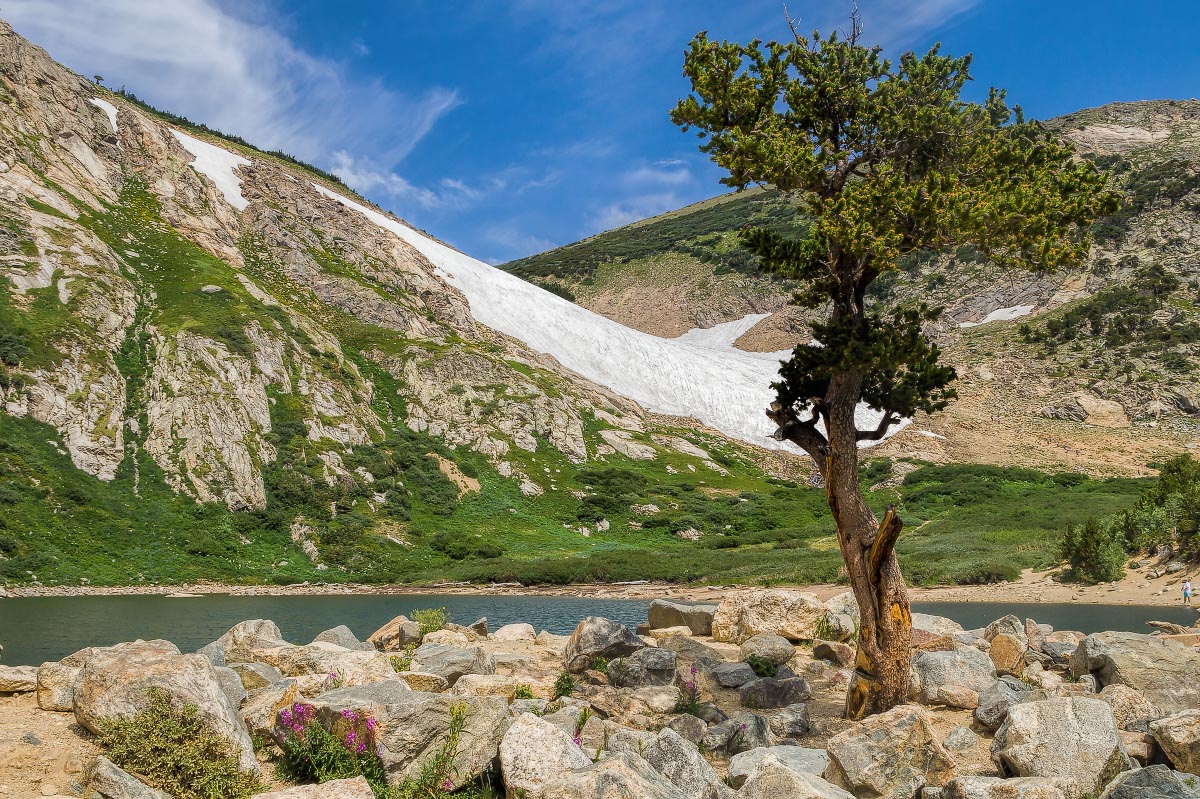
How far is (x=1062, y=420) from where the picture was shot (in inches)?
3752

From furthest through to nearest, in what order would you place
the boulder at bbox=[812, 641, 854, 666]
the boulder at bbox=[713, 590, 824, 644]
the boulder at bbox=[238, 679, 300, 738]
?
the boulder at bbox=[713, 590, 824, 644] → the boulder at bbox=[812, 641, 854, 666] → the boulder at bbox=[238, 679, 300, 738]

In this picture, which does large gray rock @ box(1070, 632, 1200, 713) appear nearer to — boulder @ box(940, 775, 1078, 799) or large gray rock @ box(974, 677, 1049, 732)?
large gray rock @ box(974, 677, 1049, 732)

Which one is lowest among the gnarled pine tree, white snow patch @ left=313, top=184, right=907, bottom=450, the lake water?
the lake water

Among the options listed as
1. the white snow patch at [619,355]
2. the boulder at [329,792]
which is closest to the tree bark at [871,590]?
the boulder at [329,792]

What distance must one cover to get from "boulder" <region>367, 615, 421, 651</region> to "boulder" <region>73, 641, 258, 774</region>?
30.6 ft

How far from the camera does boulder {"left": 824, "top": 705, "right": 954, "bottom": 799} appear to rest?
9.84m

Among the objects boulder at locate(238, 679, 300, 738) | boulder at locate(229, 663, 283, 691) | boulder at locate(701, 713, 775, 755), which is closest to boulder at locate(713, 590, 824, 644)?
boulder at locate(701, 713, 775, 755)

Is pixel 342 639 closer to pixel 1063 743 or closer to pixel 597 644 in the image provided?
pixel 597 644

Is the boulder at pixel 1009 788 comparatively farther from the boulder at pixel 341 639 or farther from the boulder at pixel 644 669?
the boulder at pixel 341 639

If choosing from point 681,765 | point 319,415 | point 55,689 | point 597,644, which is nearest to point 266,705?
point 55,689

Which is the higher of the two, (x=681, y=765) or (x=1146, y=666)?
(x=1146, y=666)

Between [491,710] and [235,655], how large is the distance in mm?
8887

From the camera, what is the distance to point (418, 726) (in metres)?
9.36

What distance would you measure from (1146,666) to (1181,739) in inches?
186
